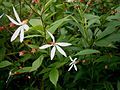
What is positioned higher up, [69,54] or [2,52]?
[2,52]

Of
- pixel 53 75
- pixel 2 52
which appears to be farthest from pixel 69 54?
pixel 2 52

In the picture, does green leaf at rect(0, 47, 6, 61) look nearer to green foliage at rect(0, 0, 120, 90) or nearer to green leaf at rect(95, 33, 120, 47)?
green foliage at rect(0, 0, 120, 90)

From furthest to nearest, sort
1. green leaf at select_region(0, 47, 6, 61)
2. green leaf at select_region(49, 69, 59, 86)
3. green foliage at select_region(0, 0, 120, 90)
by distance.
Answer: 1. green leaf at select_region(0, 47, 6, 61)
2. green foliage at select_region(0, 0, 120, 90)
3. green leaf at select_region(49, 69, 59, 86)

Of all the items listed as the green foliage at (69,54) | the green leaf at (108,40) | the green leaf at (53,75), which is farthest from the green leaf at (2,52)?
the green leaf at (108,40)

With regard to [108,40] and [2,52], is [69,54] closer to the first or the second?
[108,40]

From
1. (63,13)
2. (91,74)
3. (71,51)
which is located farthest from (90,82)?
(63,13)

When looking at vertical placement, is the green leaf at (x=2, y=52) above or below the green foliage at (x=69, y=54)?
Answer: above

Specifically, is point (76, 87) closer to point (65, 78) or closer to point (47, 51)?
point (65, 78)

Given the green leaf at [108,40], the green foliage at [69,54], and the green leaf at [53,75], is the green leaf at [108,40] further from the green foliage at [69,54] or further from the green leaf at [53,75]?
the green leaf at [53,75]

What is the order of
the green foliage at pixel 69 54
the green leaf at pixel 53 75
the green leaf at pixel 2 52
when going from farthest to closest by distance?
1. the green leaf at pixel 2 52
2. the green foliage at pixel 69 54
3. the green leaf at pixel 53 75

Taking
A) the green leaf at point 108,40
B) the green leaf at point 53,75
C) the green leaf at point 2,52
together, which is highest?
the green leaf at point 2,52

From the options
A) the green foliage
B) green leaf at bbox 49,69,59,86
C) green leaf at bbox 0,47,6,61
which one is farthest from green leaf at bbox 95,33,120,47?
green leaf at bbox 0,47,6,61
